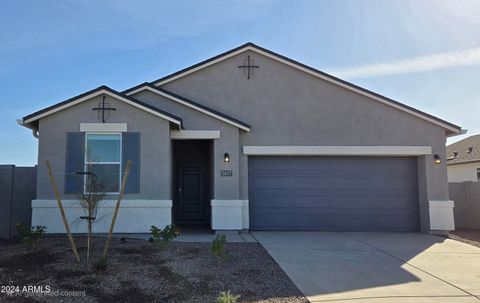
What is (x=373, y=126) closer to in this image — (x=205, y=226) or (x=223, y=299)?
(x=205, y=226)

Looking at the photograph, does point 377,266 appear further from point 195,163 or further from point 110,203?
point 195,163

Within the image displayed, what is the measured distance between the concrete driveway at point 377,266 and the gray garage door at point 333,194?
866 millimetres

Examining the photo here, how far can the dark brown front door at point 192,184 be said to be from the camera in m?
14.5

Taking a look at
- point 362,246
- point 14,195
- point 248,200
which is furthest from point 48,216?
point 362,246

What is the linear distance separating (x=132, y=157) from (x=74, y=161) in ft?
4.95

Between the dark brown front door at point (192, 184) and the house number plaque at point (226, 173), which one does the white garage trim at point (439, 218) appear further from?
the dark brown front door at point (192, 184)

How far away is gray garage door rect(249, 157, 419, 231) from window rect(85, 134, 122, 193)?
13.1 feet

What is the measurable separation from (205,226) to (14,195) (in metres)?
5.88

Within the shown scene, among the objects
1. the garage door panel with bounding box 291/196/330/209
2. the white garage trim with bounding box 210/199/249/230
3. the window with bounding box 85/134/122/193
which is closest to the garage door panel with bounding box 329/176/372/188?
the garage door panel with bounding box 291/196/330/209

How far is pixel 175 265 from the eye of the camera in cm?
706

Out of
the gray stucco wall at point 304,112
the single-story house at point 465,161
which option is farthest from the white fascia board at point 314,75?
the single-story house at point 465,161

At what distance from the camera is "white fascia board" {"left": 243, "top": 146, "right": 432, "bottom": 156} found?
12055 mm

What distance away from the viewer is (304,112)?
12.4 meters

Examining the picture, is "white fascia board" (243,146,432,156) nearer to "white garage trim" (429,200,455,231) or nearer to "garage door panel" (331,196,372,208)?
"garage door panel" (331,196,372,208)
